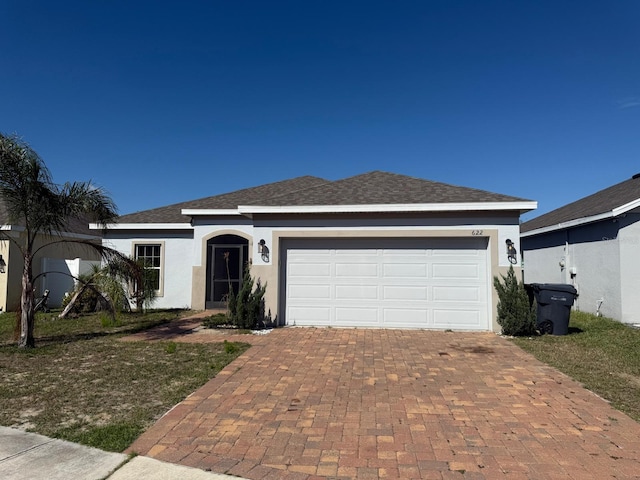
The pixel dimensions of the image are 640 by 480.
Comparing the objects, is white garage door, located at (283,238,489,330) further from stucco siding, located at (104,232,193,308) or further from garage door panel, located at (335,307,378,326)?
stucco siding, located at (104,232,193,308)

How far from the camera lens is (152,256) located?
14172mm

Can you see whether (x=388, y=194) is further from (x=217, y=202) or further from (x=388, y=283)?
(x=217, y=202)

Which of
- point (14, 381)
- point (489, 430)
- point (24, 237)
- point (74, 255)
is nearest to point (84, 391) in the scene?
point (14, 381)

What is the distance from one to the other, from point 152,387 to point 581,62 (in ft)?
45.4

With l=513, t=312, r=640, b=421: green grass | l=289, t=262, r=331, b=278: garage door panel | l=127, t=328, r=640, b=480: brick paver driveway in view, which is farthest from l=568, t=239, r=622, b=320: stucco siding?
l=289, t=262, r=331, b=278: garage door panel

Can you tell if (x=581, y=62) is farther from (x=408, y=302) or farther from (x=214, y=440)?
(x=214, y=440)

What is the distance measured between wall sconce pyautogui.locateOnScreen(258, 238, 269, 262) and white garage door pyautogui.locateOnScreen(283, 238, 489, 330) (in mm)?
519

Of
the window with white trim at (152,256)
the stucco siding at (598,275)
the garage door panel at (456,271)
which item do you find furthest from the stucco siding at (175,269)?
the stucco siding at (598,275)

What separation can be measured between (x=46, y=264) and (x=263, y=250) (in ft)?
32.6

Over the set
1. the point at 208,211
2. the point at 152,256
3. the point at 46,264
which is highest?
the point at 208,211

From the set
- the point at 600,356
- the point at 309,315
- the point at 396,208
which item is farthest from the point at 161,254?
the point at 600,356

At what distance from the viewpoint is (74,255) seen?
16.7 meters

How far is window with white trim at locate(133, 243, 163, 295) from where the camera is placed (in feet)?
45.5

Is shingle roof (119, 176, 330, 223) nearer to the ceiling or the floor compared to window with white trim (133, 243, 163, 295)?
nearer to the ceiling
